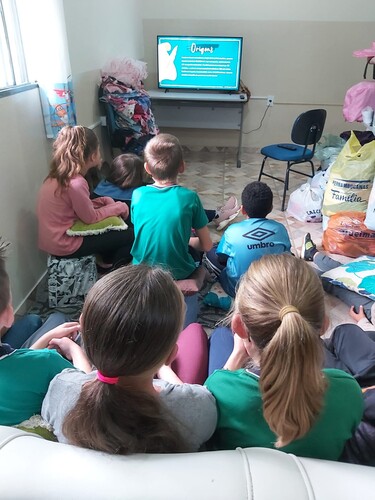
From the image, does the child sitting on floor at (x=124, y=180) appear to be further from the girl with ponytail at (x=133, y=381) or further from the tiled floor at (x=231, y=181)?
the girl with ponytail at (x=133, y=381)

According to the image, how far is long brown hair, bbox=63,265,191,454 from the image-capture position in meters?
0.68

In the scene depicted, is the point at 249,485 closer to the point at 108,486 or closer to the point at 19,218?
the point at 108,486

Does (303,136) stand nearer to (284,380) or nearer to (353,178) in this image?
(353,178)

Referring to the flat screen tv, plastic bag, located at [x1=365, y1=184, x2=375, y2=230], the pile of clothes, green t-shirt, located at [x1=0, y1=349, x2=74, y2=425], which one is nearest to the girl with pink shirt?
green t-shirt, located at [x1=0, y1=349, x2=74, y2=425]

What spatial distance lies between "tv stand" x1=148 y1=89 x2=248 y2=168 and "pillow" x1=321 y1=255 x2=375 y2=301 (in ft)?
8.98

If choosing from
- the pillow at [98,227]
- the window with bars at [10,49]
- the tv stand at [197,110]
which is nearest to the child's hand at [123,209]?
the pillow at [98,227]

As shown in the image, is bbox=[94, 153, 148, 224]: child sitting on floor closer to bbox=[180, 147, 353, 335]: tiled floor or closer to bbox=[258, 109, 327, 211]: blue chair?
bbox=[180, 147, 353, 335]: tiled floor

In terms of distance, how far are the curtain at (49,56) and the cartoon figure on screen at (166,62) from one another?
9.23 ft

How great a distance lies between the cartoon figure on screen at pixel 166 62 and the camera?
15.7ft

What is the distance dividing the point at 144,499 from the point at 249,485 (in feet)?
0.45

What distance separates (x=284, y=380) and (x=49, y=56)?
2.19 meters

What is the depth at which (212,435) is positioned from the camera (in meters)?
0.91

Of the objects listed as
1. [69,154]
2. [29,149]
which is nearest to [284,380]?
[69,154]

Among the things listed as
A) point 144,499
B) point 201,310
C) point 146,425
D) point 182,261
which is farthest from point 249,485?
point 201,310
